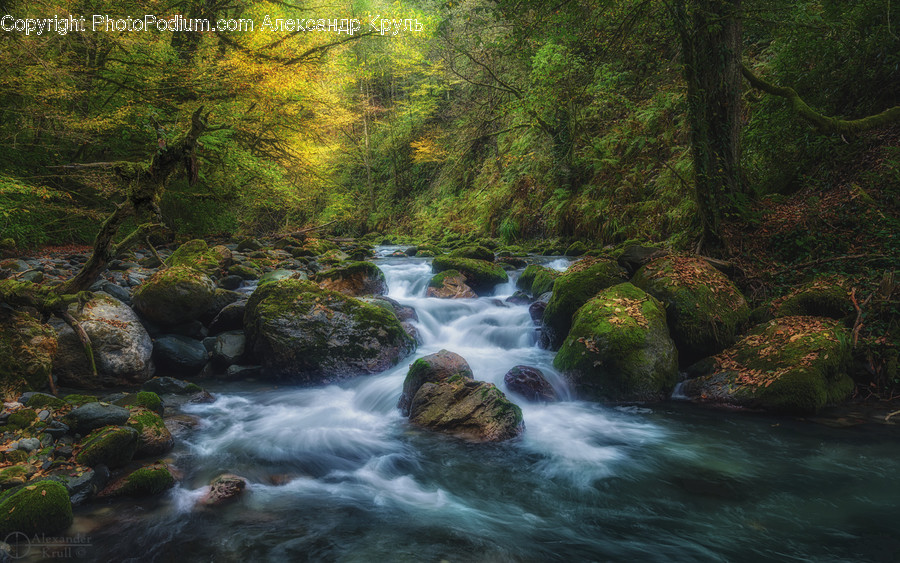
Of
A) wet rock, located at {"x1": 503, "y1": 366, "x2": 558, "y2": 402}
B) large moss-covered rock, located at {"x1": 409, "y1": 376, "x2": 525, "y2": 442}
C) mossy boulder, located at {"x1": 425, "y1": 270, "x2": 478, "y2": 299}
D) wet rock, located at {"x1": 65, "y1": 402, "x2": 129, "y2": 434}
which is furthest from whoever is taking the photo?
mossy boulder, located at {"x1": 425, "y1": 270, "x2": 478, "y2": 299}

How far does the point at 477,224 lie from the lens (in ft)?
68.5

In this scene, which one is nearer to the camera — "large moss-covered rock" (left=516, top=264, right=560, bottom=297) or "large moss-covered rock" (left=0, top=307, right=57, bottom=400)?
"large moss-covered rock" (left=0, top=307, right=57, bottom=400)

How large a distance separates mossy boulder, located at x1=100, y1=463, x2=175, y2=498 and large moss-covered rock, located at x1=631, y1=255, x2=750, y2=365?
6.57 meters

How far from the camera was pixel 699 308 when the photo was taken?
6.56 metres

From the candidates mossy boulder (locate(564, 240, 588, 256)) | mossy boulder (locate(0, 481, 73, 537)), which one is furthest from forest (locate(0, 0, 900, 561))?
mossy boulder (locate(564, 240, 588, 256))

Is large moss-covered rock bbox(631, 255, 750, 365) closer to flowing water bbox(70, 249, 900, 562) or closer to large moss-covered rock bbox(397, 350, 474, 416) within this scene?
flowing water bbox(70, 249, 900, 562)

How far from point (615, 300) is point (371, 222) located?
2718 cm

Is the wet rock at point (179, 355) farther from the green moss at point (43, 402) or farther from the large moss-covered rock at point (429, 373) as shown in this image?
the large moss-covered rock at point (429, 373)

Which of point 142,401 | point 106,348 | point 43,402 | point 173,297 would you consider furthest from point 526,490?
point 173,297

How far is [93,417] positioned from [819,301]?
8.76 meters

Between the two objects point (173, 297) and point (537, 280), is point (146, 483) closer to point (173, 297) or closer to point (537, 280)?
point (173, 297)

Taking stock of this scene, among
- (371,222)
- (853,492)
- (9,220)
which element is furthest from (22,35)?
(371,222)

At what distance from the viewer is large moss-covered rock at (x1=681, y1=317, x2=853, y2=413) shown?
17.5 ft

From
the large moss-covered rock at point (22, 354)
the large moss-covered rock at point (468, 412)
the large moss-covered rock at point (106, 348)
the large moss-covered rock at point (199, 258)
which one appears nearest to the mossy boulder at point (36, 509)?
the large moss-covered rock at point (22, 354)
